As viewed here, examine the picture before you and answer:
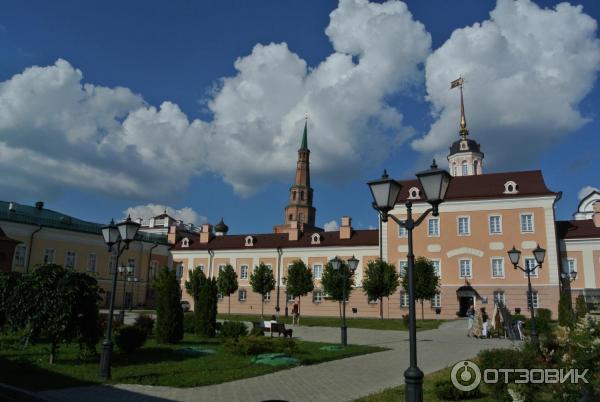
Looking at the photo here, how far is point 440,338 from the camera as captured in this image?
22.0m

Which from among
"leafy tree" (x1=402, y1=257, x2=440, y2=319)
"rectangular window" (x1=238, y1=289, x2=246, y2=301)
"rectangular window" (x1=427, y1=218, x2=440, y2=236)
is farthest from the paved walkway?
"rectangular window" (x1=238, y1=289, x2=246, y2=301)

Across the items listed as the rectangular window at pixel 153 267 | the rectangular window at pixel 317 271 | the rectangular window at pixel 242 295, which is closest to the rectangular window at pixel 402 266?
the rectangular window at pixel 317 271

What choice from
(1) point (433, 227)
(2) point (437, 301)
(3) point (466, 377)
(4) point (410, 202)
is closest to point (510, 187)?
(1) point (433, 227)

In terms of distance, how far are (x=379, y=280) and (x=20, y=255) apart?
27122mm

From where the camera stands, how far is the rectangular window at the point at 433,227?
132ft

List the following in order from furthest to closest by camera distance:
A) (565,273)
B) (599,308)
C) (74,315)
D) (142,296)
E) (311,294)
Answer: (142,296) < (311,294) < (565,273) < (74,315) < (599,308)

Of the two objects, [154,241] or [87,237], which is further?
[154,241]

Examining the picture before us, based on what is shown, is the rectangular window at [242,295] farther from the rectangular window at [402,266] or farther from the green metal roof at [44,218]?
the rectangular window at [402,266]

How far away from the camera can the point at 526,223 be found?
3756 centimetres

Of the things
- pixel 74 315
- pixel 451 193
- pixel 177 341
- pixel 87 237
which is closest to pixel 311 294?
pixel 451 193

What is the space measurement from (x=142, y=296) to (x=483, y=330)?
35.2 metres

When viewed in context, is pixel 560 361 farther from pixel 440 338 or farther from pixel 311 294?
pixel 311 294

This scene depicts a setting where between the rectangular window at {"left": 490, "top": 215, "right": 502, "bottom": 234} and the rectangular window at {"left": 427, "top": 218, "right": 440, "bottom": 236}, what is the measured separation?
4074 millimetres

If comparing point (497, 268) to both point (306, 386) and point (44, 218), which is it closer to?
point (306, 386)
